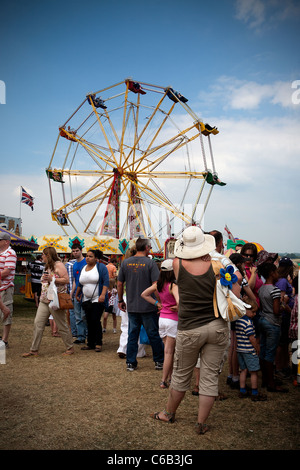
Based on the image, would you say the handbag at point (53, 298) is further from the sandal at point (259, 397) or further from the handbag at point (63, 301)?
the sandal at point (259, 397)

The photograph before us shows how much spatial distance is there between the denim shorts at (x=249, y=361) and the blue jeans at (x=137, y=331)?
138 centimetres

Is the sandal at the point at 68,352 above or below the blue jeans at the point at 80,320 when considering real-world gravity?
below

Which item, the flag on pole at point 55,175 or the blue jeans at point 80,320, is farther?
the flag on pole at point 55,175

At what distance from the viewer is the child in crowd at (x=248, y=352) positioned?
13.5 ft

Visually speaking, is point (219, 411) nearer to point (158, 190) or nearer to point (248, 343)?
point (248, 343)

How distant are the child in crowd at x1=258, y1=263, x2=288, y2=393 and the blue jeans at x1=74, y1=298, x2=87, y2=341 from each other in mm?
3529

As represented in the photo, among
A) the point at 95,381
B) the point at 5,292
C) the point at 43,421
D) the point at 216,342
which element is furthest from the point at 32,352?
the point at 216,342

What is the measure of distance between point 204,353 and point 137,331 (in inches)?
89.8

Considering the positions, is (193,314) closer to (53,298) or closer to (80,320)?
(53,298)

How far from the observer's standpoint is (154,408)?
148 inches

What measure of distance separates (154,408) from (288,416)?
4.22ft

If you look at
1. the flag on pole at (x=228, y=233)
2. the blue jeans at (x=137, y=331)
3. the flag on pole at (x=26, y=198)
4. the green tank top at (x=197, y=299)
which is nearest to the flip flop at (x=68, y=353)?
the blue jeans at (x=137, y=331)

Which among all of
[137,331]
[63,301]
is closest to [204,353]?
[137,331]

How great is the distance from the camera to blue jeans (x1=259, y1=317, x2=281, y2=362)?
438 cm
